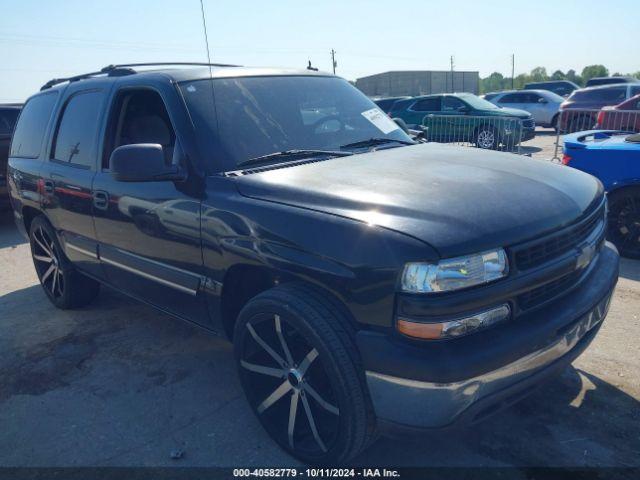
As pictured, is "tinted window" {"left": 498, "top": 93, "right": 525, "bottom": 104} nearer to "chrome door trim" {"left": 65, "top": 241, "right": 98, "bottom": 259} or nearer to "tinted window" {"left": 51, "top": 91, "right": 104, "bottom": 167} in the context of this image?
"tinted window" {"left": 51, "top": 91, "right": 104, "bottom": 167}

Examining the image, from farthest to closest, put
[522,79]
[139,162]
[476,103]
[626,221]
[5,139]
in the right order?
1. [522,79]
2. [476,103]
3. [5,139]
4. [626,221]
5. [139,162]

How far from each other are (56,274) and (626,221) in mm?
5388

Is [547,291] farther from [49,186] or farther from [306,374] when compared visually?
[49,186]

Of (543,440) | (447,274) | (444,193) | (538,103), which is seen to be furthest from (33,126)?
(538,103)

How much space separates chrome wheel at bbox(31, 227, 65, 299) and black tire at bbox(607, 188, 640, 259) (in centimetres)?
519

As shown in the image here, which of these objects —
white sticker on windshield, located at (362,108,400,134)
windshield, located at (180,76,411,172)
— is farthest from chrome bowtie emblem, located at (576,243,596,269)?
white sticker on windshield, located at (362,108,400,134)

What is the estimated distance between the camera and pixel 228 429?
300cm

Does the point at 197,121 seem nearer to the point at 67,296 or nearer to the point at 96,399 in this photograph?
the point at 96,399

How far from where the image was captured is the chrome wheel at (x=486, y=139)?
12.2 meters

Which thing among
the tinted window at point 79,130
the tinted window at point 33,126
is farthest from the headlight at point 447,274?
the tinted window at point 33,126

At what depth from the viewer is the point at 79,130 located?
162 inches

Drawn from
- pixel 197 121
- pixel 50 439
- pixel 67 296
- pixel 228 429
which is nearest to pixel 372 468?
pixel 228 429

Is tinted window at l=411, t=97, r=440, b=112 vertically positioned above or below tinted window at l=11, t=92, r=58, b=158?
below

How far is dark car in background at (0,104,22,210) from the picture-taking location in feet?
27.9
